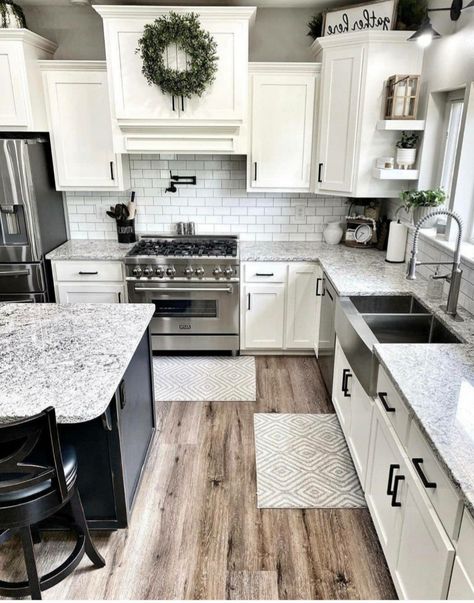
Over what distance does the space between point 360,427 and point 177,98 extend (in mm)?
2643

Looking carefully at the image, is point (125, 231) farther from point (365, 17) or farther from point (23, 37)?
point (365, 17)

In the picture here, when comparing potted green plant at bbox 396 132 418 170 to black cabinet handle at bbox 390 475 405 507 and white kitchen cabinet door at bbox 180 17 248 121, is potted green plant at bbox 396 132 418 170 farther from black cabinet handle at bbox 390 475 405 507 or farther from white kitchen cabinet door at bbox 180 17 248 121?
black cabinet handle at bbox 390 475 405 507

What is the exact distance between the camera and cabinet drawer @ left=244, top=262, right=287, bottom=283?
375 cm

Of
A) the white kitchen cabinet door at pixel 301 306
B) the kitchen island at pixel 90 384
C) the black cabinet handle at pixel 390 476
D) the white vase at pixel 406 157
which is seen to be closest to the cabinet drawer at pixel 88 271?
the kitchen island at pixel 90 384

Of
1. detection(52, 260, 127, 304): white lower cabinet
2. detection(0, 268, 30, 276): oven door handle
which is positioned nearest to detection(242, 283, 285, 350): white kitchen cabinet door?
detection(52, 260, 127, 304): white lower cabinet

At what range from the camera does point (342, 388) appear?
9.07ft

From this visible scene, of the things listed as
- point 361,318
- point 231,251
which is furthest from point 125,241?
point 361,318

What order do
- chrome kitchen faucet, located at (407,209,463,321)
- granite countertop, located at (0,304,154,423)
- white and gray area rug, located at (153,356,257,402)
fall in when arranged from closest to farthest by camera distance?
granite countertop, located at (0,304,154,423), chrome kitchen faucet, located at (407,209,463,321), white and gray area rug, located at (153,356,257,402)

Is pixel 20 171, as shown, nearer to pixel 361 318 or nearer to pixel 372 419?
pixel 361 318

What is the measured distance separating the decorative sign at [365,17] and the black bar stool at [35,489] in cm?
334

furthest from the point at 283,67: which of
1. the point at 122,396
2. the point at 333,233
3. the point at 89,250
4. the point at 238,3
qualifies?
the point at 122,396

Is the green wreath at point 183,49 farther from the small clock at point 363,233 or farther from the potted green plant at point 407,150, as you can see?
the small clock at point 363,233

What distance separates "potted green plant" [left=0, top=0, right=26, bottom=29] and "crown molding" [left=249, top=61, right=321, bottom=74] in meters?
1.76

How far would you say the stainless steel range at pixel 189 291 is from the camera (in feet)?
12.2
